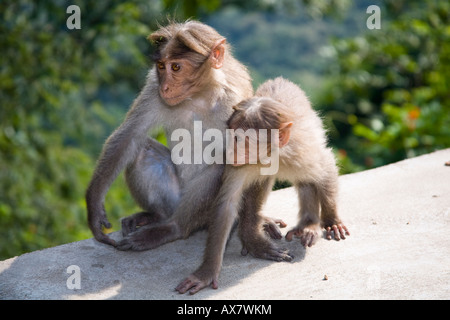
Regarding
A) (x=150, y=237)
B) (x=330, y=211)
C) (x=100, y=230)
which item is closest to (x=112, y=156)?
(x=100, y=230)

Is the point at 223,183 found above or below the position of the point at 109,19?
below

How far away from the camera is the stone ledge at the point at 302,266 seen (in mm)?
3537

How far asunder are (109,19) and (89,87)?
341cm

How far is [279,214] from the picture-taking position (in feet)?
15.9

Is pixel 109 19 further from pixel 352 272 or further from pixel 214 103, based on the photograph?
pixel 352 272

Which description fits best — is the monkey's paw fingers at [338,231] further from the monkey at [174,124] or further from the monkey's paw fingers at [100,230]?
the monkey's paw fingers at [100,230]

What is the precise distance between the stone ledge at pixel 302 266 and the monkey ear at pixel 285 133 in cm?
84

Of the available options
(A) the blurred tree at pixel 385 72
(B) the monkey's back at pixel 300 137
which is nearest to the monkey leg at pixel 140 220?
(B) the monkey's back at pixel 300 137

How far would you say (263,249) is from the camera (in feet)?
13.2

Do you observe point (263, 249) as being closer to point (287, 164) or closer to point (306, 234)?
point (306, 234)

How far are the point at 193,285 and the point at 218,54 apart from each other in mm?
1512

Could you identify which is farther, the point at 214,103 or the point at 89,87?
the point at 89,87

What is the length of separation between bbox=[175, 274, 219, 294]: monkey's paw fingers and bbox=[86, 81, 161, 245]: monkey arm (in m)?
0.82
